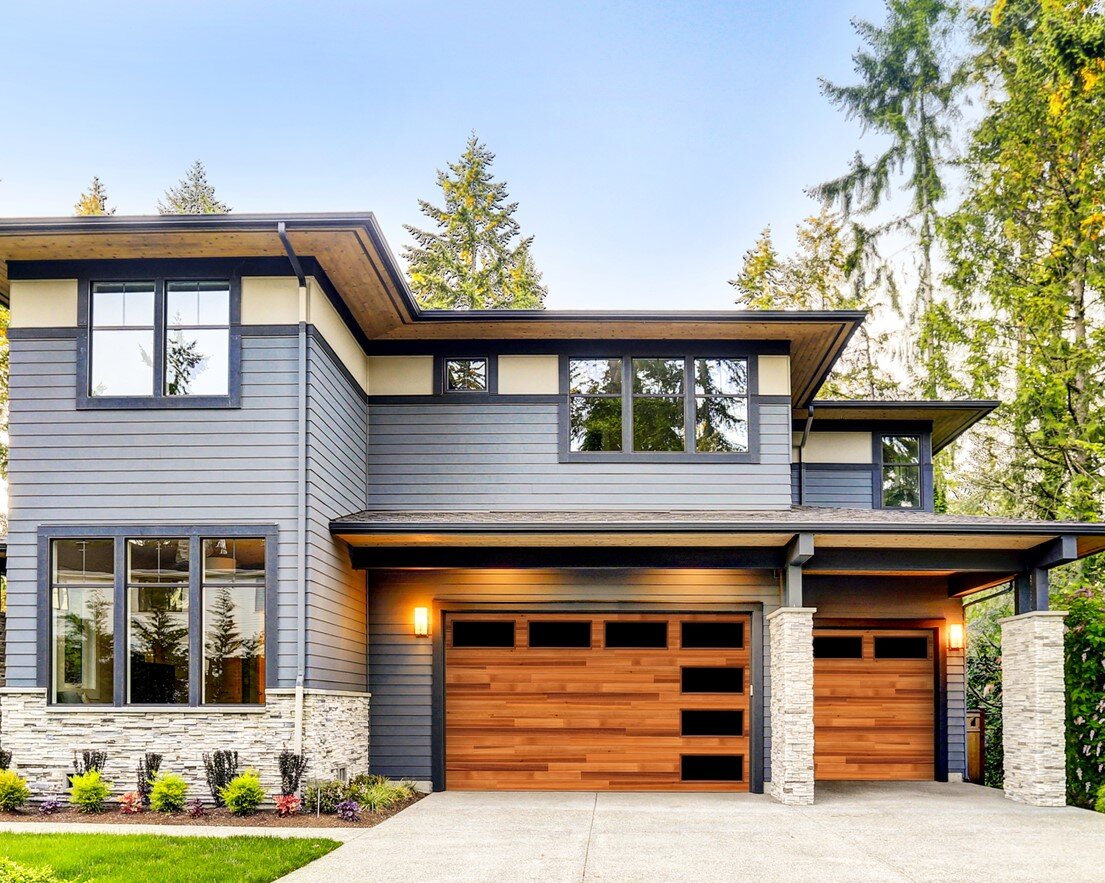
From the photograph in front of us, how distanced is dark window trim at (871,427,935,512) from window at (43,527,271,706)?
8214mm

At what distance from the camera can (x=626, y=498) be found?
11875 mm

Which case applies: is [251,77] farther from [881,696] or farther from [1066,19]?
[881,696]

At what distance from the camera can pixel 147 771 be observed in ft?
30.2

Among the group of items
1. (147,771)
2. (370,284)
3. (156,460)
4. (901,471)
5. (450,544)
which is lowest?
(147,771)

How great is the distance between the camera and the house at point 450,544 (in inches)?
376

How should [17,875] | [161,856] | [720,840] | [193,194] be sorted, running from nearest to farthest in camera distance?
1. [17,875]
2. [161,856]
3. [720,840]
4. [193,194]

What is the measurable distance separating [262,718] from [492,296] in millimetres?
20273

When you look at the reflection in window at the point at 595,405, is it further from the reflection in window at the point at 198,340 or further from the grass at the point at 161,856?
the grass at the point at 161,856

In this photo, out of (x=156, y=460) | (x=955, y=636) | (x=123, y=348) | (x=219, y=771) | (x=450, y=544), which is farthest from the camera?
(x=955, y=636)

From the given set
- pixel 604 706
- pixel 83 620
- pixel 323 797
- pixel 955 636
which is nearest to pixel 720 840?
pixel 323 797

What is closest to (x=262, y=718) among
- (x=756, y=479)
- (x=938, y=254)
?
(x=756, y=479)

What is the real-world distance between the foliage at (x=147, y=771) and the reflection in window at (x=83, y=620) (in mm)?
667

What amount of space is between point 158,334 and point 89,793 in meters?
4.10

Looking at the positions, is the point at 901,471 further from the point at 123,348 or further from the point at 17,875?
the point at 17,875
